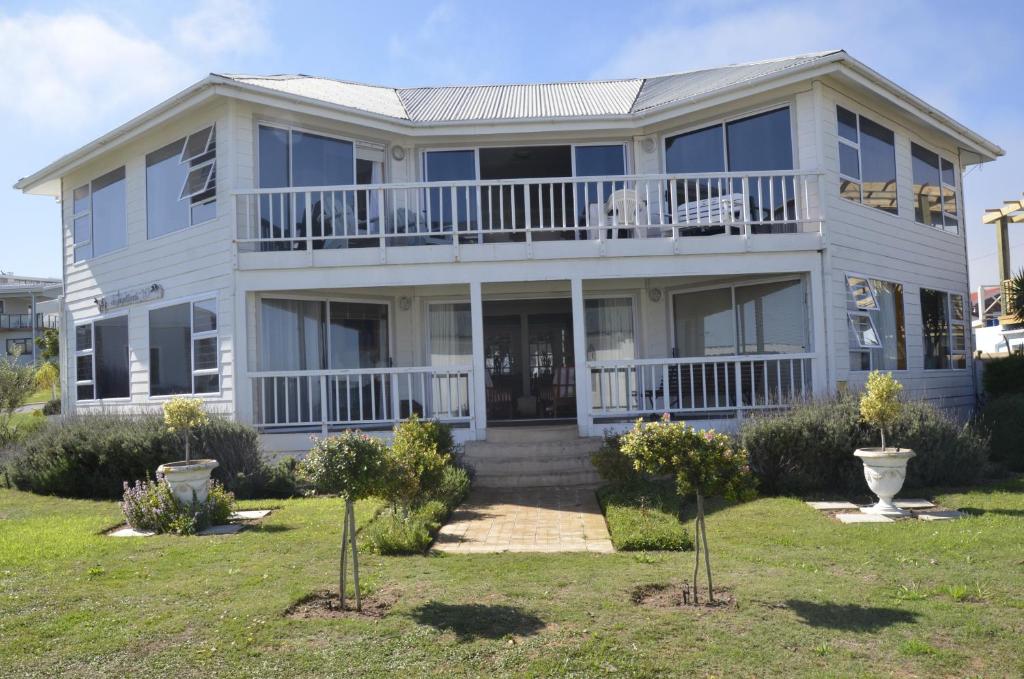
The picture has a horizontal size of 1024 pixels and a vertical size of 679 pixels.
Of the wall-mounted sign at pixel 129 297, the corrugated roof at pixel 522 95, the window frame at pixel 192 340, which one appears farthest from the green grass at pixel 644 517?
the wall-mounted sign at pixel 129 297

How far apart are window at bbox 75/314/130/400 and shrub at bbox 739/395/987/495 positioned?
10.9m

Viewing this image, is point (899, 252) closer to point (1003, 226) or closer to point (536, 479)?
point (536, 479)

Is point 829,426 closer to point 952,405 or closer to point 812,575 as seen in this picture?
point 812,575

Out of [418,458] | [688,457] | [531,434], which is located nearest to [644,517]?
[688,457]

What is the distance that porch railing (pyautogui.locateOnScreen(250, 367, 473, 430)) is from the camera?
11797 mm

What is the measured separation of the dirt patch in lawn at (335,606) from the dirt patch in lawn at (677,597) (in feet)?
5.62

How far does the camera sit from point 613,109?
14.9 metres

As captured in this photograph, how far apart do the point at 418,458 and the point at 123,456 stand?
14.1 feet

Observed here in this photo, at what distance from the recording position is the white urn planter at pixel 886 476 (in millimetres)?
8242

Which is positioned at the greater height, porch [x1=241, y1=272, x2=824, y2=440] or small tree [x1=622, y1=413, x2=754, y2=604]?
porch [x1=241, y1=272, x2=824, y2=440]

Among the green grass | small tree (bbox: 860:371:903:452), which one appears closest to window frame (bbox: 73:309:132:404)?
the green grass

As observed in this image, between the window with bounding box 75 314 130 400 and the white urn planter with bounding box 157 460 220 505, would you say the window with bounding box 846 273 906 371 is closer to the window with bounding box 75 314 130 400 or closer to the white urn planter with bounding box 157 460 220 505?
the white urn planter with bounding box 157 460 220 505

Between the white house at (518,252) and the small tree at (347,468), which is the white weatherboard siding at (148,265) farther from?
the small tree at (347,468)

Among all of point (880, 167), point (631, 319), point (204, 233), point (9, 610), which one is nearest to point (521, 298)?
point (631, 319)
